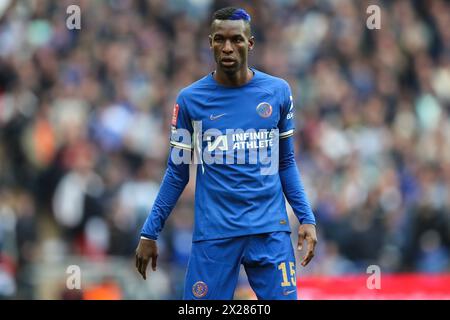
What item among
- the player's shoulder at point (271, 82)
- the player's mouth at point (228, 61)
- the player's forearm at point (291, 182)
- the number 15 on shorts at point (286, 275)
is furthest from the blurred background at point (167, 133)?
the player's mouth at point (228, 61)

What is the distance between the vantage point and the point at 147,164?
15.3 metres

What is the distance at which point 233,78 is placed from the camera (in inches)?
305

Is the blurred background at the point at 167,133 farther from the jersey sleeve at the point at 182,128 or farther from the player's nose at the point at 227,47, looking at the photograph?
the player's nose at the point at 227,47

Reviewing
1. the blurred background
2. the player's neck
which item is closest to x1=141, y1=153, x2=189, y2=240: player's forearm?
the player's neck

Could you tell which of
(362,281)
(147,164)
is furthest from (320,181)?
(362,281)

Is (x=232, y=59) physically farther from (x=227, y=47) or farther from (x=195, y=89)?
(x=195, y=89)

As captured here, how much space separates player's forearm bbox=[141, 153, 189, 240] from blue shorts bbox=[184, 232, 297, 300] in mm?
360

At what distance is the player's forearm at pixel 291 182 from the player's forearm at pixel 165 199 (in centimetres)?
64

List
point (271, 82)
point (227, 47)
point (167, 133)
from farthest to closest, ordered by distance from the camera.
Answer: point (167, 133) → point (271, 82) → point (227, 47)

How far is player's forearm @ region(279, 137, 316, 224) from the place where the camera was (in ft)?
25.7

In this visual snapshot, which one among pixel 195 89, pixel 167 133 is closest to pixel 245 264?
pixel 195 89

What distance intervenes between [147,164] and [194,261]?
766 cm

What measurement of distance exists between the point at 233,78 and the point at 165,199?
0.92 metres
